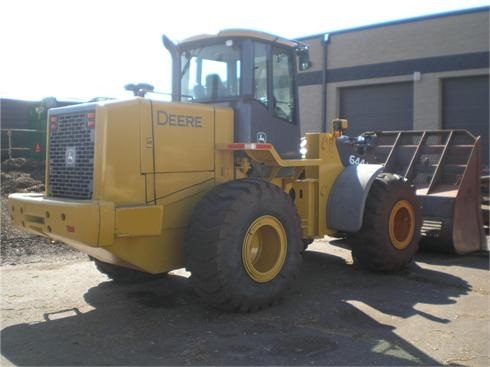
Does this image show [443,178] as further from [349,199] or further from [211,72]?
[211,72]

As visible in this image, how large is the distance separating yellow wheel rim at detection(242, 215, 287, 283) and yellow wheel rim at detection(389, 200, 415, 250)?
223cm

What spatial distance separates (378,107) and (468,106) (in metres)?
3.20

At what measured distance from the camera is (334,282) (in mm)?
6809

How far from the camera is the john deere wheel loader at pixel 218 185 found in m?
5.10

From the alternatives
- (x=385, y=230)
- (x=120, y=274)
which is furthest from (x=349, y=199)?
(x=120, y=274)

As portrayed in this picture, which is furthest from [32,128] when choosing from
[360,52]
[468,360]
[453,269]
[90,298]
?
[468,360]

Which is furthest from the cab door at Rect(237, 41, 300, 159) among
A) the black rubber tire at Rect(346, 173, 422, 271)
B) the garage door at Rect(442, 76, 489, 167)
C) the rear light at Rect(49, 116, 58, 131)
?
the garage door at Rect(442, 76, 489, 167)

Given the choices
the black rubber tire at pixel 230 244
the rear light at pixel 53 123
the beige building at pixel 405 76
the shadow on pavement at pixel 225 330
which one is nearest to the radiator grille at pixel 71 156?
the rear light at pixel 53 123

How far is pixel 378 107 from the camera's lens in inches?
791

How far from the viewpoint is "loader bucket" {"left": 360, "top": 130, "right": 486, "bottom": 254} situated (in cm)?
829

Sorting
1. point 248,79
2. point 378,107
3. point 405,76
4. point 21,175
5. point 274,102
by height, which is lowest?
point 21,175

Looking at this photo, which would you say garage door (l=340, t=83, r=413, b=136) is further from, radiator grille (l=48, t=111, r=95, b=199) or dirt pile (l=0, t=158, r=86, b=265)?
radiator grille (l=48, t=111, r=95, b=199)

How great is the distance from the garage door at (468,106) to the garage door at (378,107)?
4.08 feet

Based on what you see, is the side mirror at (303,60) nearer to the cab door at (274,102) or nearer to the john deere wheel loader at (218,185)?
the john deere wheel loader at (218,185)
